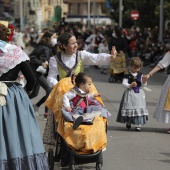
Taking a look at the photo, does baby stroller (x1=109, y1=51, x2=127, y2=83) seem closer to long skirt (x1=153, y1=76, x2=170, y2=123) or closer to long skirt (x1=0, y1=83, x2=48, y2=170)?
long skirt (x1=153, y1=76, x2=170, y2=123)

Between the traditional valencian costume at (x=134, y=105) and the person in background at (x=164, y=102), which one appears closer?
the person in background at (x=164, y=102)

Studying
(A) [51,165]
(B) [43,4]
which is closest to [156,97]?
(A) [51,165]

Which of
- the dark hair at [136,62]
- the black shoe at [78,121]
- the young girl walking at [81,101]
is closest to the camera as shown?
the black shoe at [78,121]

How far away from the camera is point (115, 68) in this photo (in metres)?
23.7

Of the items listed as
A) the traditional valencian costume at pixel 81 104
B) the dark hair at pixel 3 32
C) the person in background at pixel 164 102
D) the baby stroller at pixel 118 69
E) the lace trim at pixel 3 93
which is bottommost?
the baby stroller at pixel 118 69

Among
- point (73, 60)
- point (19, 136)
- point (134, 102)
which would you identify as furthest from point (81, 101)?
point (134, 102)

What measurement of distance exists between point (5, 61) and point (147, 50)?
26.5 m

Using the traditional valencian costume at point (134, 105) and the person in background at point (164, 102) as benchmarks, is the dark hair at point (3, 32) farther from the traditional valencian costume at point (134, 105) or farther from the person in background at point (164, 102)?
the traditional valencian costume at point (134, 105)

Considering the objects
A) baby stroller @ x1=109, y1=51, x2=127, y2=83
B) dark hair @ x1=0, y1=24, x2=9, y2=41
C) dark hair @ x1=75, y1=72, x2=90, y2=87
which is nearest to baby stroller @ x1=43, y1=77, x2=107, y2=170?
dark hair @ x1=75, y1=72, x2=90, y2=87

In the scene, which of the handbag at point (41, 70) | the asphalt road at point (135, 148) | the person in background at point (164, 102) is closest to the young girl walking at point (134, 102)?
the asphalt road at point (135, 148)

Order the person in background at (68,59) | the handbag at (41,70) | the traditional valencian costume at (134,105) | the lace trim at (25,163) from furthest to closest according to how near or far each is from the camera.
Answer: the handbag at (41,70) < the traditional valencian costume at (134,105) < the person in background at (68,59) < the lace trim at (25,163)

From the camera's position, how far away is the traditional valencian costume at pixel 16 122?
698 cm

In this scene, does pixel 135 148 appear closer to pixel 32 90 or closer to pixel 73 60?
pixel 73 60

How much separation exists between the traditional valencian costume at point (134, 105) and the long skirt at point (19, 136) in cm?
512
